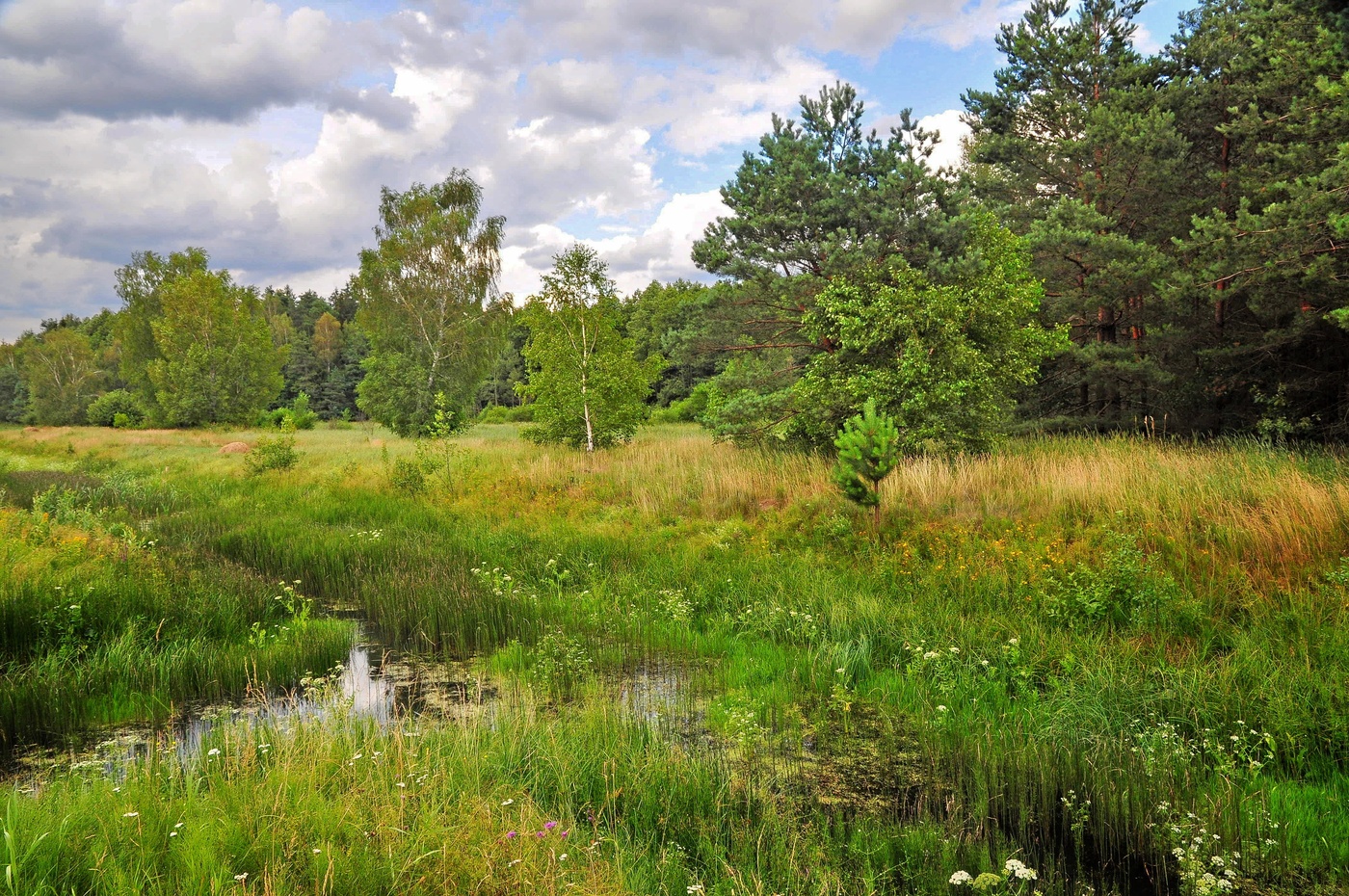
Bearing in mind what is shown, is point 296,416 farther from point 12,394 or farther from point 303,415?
point 12,394

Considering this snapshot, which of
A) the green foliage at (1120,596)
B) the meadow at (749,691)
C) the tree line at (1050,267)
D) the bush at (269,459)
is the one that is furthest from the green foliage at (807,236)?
the bush at (269,459)

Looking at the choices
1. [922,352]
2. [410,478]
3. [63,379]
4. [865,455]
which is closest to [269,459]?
[410,478]

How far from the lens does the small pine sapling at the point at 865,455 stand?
27.4ft

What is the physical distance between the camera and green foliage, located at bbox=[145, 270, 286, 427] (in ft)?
139

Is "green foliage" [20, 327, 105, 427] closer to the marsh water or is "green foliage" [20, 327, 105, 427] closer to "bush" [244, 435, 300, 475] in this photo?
"bush" [244, 435, 300, 475]

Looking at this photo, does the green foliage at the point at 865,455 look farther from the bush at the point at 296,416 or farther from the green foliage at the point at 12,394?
the green foliage at the point at 12,394

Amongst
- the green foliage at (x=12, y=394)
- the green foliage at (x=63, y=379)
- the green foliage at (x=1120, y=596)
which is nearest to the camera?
the green foliage at (x=1120, y=596)

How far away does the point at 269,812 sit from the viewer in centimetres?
319

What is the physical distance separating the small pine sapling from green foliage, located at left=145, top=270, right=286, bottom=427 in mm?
45839

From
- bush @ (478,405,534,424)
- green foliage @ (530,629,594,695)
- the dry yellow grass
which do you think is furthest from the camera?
bush @ (478,405,534,424)

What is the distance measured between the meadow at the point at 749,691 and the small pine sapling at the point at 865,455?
59 centimetres

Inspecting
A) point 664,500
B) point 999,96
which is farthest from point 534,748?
point 999,96

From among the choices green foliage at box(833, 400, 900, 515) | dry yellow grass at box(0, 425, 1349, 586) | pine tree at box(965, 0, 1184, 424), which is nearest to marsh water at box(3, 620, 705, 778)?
green foliage at box(833, 400, 900, 515)

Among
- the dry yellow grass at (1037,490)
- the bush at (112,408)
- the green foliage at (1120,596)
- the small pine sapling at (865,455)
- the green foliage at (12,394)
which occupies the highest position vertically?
the green foliage at (12,394)
